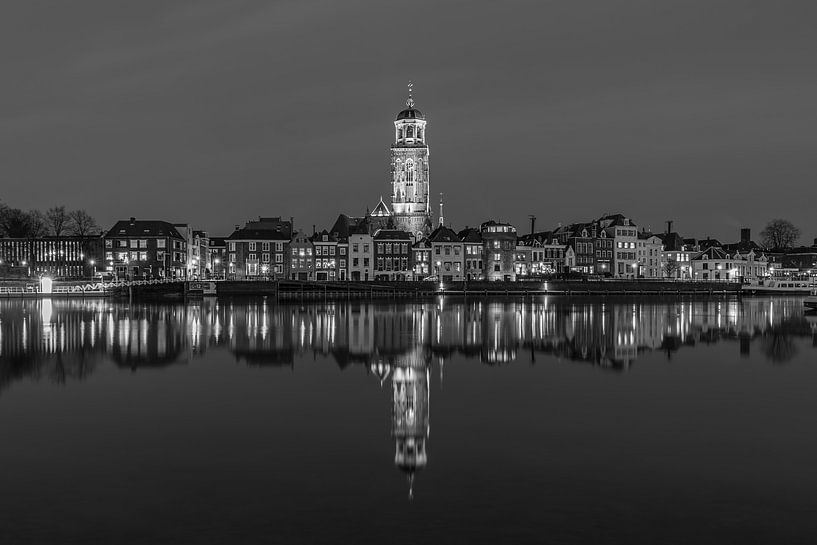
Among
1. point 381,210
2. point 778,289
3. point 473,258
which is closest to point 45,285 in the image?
point 473,258

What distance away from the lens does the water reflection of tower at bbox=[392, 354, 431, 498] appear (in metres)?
13.6

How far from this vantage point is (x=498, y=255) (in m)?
106

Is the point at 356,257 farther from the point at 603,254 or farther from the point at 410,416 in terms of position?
the point at 410,416

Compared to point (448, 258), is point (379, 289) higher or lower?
lower

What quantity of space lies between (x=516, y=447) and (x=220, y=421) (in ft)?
21.7

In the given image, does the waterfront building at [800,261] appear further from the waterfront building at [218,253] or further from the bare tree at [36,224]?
the bare tree at [36,224]

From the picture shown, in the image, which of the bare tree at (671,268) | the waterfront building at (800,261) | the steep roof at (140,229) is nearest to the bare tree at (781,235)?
the waterfront building at (800,261)

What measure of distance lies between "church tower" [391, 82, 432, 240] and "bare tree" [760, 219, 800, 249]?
238 ft

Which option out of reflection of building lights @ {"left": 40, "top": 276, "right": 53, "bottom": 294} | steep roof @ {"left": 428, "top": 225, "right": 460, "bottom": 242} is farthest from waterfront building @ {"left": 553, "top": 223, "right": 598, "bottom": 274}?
reflection of building lights @ {"left": 40, "top": 276, "right": 53, "bottom": 294}

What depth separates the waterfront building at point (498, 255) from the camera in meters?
106

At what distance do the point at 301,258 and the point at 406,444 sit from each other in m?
90.4

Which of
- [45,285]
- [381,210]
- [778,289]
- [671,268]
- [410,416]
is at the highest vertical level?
[381,210]

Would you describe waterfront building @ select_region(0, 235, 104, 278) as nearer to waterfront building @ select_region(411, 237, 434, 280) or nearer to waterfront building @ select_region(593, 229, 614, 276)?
waterfront building @ select_region(411, 237, 434, 280)

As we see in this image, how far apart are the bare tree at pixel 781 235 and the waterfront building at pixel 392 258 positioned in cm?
9092
